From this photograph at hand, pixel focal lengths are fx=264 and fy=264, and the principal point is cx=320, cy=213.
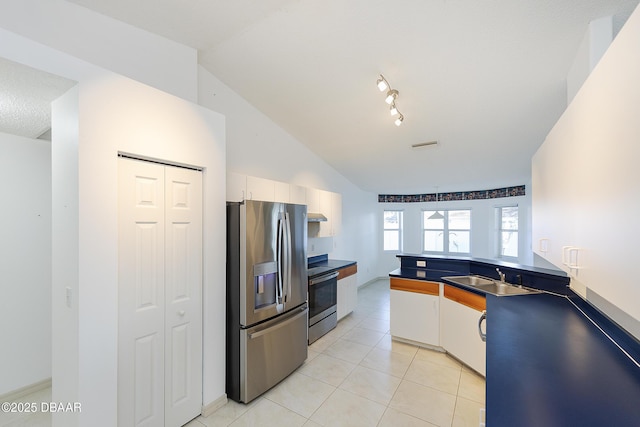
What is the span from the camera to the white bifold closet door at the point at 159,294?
1.73m

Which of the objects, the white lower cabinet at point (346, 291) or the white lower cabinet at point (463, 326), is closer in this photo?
the white lower cabinet at point (463, 326)

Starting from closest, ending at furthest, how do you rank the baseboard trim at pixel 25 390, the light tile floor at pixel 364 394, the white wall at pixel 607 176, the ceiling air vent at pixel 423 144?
the white wall at pixel 607 176 → the light tile floor at pixel 364 394 → the baseboard trim at pixel 25 390 → the ceiling air vent at pixel 423 144

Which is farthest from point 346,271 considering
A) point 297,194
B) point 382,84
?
point 382,84

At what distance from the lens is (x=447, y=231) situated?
6.59 meters

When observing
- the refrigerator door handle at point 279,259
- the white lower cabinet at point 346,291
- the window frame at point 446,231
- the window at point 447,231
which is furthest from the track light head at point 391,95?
the window frame at point 446,231

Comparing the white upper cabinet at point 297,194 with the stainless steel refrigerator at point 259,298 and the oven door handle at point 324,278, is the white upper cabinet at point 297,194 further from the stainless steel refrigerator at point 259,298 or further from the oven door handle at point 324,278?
the oven door handle at point 324,278

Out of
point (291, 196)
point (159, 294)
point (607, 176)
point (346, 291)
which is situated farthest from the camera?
point (346, 291)

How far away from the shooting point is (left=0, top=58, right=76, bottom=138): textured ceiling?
146 cm

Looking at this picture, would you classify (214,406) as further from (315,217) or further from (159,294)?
(315,217)

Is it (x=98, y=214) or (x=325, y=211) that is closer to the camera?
(x=98, y=214)

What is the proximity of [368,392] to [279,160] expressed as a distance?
301 centimetres

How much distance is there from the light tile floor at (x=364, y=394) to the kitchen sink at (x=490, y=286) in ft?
2.86

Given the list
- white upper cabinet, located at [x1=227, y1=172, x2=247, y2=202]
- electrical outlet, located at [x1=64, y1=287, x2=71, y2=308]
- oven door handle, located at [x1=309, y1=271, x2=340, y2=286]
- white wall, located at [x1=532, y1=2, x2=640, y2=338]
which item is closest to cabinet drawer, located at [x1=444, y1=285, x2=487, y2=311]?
white wall, located at [x1=532, y1=2, x2=640, y2=338]

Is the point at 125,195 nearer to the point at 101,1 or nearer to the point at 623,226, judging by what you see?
the point at 101,1
